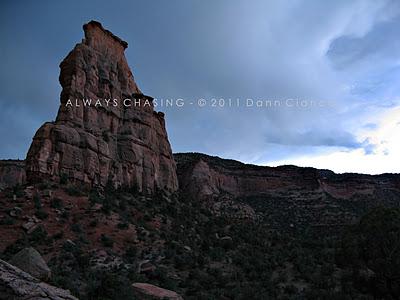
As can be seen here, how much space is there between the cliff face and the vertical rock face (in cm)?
1469

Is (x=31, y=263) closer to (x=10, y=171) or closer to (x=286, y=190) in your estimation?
(x=286, y=190)

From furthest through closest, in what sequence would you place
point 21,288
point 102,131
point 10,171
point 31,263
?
1. point 10,171
2. point 102,131
3. point 31,263
4. point 21,288

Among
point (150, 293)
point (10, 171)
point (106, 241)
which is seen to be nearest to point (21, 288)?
point (150, 293)

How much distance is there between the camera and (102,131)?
33.7 metres

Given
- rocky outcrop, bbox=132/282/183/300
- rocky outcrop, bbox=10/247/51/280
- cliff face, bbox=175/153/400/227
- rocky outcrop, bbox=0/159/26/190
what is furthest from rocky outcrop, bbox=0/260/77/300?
rocky outcrop, bbox=0/159/26/190

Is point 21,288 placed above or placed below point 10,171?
below

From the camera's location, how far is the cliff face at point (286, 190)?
55.3 m

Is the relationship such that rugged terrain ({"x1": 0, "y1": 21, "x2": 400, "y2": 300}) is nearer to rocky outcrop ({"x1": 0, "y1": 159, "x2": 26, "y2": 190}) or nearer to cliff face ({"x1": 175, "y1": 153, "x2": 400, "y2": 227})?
cliff face ({"x1": 175, "y1": 153, "x2": 400, "y2": 227})

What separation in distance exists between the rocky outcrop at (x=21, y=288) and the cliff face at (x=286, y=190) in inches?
1830

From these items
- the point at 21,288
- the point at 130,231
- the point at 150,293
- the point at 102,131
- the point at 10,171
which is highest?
the point at 10,171

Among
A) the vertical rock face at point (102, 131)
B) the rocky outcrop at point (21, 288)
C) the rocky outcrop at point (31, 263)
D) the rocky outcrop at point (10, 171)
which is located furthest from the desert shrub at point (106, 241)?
the rocky outcrop at point (10, 171)

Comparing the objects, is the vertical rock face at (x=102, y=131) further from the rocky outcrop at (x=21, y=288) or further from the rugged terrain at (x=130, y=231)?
the rocky outcrop at (x=21, y=288)

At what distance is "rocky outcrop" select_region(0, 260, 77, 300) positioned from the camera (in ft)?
17.7

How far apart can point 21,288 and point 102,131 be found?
29078 millimetres
